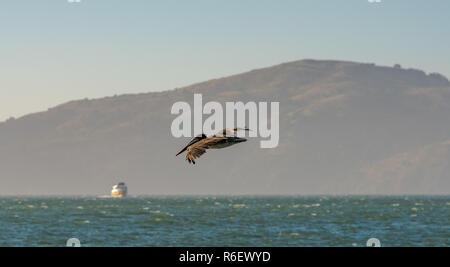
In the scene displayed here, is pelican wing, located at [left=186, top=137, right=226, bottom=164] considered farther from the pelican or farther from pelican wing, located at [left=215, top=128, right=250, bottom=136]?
pelican wing, located at [left=215, top=128, right=250, bottom=136]

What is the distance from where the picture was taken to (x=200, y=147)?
42.1 feet

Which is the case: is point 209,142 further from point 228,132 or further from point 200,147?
point 228,132

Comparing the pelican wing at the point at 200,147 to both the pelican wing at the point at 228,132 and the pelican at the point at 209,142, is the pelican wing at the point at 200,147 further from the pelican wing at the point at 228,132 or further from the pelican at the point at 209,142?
the pelican wing at the point at 228,132

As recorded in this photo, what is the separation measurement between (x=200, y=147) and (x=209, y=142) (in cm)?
16

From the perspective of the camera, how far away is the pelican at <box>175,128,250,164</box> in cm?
1270

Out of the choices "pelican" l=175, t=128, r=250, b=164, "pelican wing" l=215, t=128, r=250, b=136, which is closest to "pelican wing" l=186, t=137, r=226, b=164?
"pelican" l=175, t=128, r=250, b=164

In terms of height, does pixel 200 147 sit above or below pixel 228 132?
below

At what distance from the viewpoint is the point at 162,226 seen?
449 feet

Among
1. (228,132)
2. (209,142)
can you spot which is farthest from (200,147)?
(228,132)

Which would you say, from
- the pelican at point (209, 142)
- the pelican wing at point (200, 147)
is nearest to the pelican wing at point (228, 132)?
the pelican at point (209, 142)
